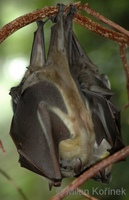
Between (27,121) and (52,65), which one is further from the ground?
(52,65)

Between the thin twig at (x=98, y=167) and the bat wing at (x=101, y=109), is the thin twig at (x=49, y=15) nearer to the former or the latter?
the bat wing at (x=101, y=109)

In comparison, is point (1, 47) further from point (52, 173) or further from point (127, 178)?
point (52, 173)

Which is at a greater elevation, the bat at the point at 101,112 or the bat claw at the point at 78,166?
the bat at the point at 101,112

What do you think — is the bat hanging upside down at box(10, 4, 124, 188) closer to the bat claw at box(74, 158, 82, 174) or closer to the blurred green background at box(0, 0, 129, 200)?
the bat claw at box(74, 158, 82, 174)

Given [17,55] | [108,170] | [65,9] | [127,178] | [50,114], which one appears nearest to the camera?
[65,9]

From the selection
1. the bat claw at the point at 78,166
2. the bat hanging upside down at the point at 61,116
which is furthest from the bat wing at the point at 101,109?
the bat claw at the point at 78,166

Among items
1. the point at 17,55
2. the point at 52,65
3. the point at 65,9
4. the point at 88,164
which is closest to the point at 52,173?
the point at 88,164

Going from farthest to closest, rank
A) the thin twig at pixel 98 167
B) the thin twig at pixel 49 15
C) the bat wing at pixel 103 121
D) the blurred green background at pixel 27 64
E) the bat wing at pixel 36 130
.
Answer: the blurred green background at pixel 27 64
the bat wing at pixel 103 121
the bat wing at pixel 36 130
the thin twig at pixel 49 15
the thin twig at pixel 98 167
